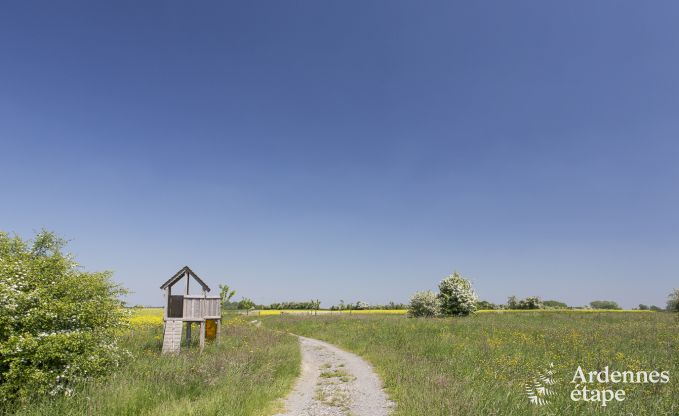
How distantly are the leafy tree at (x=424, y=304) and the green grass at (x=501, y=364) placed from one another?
77.2ft

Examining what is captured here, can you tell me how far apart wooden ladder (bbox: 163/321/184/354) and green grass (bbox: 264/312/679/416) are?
404 inches

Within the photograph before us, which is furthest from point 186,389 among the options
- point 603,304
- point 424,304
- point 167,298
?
point 603,304

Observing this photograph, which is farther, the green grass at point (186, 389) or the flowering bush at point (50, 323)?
the flowering bush at point (50, 323)

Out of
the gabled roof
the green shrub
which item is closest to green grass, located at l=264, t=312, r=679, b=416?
the gabled roof

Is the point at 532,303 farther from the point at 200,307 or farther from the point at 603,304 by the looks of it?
the point at 200,307

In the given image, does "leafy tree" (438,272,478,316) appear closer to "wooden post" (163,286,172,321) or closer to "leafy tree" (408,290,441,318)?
"leafy tree" (408,290,441,318)

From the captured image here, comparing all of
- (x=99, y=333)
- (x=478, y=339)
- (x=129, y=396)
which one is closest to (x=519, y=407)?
(x=129, y=396)

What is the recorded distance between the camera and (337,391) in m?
12.5

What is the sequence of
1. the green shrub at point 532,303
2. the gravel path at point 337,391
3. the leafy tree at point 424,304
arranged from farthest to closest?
the green shrub at point 532,303 → the leafy tree at point 424,304 → the gravel path at point 337,391

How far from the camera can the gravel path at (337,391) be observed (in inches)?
409

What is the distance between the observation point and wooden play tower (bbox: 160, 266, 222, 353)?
816 inches

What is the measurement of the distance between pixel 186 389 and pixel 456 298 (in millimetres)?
46891

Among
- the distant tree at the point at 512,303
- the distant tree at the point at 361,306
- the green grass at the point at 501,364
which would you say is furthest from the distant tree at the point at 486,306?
the green grass at the point at 501,364

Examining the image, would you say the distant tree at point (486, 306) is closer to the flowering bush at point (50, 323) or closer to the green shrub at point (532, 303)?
the green shrub at point (532, 303)
